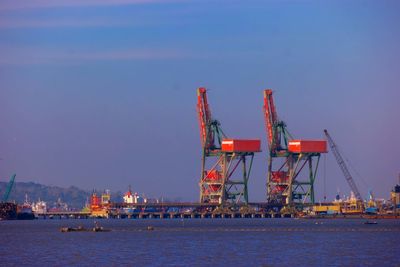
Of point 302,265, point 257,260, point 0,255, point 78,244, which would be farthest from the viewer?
point 78,244

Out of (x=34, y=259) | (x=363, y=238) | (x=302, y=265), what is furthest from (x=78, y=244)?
(x=302, y=265)

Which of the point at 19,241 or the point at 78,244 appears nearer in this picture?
the point at 78,244

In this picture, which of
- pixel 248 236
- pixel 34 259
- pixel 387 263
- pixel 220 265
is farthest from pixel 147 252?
pixel 248 236

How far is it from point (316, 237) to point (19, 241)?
3634 cm

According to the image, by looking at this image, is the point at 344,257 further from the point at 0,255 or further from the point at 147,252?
the point at 0,255

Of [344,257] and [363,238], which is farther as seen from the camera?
[363,238]

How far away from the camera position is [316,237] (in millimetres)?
136500

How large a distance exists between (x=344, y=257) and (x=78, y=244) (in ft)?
125

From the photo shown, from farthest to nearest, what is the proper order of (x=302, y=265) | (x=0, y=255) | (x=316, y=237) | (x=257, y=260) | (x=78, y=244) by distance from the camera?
(x=316, y=237) → (x=78, y=244) → (x=0, y=255) → (x=257, y=260) → (x=302, y=265)

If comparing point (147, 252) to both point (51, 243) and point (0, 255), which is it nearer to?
point (0, 255)

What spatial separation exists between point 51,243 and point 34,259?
30.4 metres

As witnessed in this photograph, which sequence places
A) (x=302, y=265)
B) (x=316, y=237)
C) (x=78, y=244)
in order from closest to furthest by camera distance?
(x=302, y=265)
(x=78, y=244)
(x=316, y=237)

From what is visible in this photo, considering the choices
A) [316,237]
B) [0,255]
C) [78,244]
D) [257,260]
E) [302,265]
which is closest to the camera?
[302,265]

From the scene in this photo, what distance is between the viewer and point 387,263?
89875 millimetres
